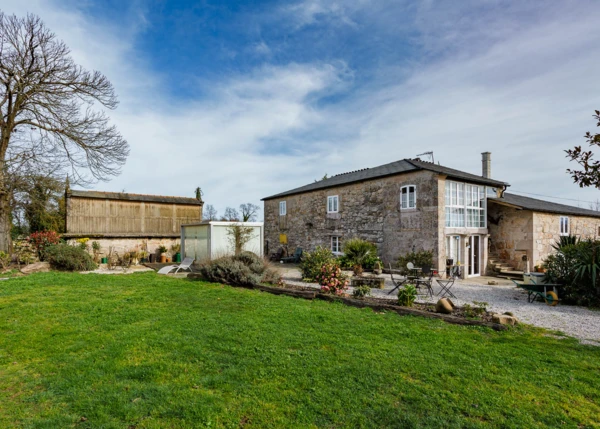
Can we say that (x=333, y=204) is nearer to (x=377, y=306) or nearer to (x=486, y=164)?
(x=486, y=164)

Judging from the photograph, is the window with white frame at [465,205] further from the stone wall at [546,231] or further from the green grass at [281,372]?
the green grass at [281,372]

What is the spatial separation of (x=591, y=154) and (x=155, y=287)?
10.5 m

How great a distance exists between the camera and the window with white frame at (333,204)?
62.5ft

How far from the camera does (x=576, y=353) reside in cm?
469

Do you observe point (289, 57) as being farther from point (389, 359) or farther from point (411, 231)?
point (389, 359)

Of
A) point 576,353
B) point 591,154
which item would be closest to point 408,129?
point 591,154

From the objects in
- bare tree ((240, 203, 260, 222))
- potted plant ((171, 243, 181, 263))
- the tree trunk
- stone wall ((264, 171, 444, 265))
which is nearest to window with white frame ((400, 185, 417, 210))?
stone wall ((264, 171, 444, 265))

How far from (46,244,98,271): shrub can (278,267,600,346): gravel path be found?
1068cm

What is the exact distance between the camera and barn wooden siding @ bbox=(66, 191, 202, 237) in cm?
1817

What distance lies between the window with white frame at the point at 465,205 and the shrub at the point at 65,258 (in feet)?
54.6

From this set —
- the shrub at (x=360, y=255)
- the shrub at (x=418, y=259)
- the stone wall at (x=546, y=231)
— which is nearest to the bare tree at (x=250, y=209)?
the shrub at (x=360, y=255)

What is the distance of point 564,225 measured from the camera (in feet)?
58.2

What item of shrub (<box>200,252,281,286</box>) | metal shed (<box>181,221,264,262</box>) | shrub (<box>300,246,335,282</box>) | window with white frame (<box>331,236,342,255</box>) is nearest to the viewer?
shrub (<box>200,252,281,286</box>)

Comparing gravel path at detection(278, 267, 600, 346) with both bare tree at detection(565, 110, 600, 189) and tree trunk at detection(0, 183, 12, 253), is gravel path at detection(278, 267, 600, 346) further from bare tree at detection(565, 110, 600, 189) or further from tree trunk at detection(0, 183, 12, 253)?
tree trunk at detection(0, 183, 12, 253)
